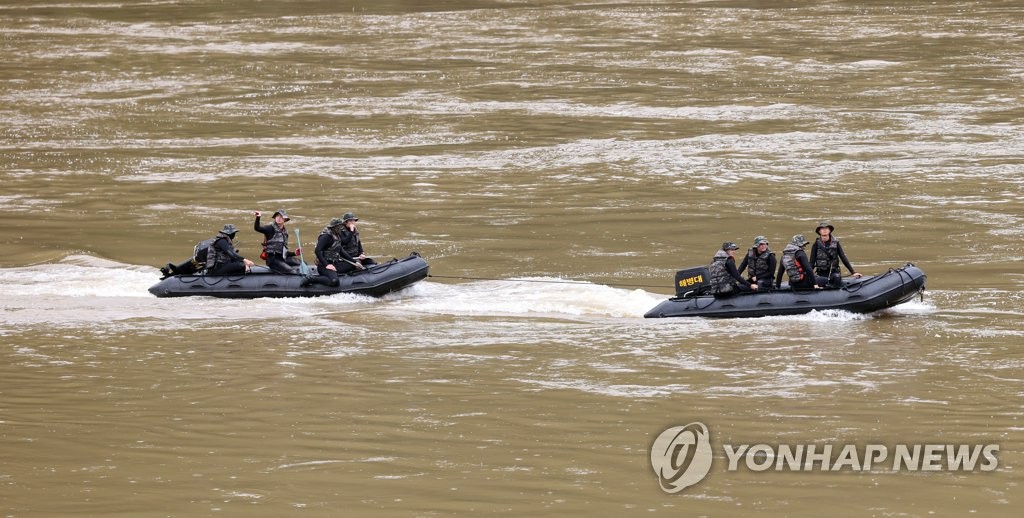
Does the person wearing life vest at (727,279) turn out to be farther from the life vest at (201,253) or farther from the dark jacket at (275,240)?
the life vest at (201,253)

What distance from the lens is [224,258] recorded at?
71.0 feet

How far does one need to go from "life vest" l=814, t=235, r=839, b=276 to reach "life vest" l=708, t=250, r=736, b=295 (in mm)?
1226

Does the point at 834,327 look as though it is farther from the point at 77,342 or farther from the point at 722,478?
the point at 77,342

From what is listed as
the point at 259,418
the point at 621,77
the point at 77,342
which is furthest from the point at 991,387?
the point at 621,77

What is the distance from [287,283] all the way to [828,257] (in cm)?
808

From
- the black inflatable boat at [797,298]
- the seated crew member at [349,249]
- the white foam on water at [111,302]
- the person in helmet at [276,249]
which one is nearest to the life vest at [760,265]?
the black inflatable boat at [797,298]

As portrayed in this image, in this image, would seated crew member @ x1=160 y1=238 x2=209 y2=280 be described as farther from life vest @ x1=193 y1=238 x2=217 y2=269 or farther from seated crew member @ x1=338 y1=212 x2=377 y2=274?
seated crew member @ x1=338 y1=212 x2=377 y2=274

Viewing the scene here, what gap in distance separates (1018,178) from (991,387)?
14.7 metres

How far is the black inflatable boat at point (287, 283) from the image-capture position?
21203mm

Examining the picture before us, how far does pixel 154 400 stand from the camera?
1477cm

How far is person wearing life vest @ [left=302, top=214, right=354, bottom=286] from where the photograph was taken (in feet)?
69.6
